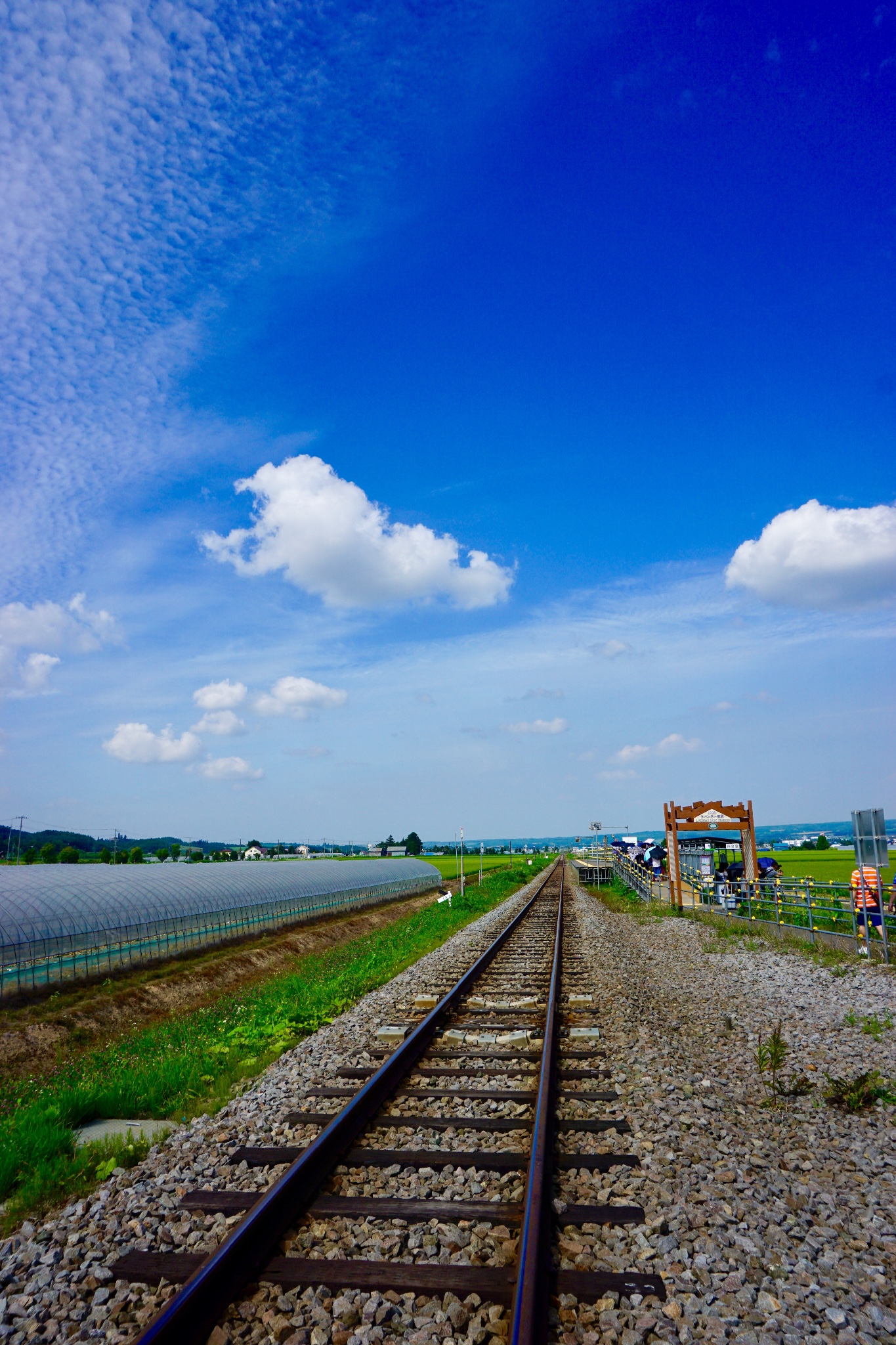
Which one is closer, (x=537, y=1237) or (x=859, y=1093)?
(x=537, y=1237)

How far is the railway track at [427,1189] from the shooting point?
4137mm

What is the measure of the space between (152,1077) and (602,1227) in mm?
6187

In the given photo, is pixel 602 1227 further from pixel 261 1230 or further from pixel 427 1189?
pixel 261 1230

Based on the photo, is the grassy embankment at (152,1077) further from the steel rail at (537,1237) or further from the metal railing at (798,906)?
the metal railing at (798,906)

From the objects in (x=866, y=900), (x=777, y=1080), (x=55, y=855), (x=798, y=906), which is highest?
(x=866, y=900)

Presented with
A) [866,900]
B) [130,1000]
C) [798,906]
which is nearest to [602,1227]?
[866,900]

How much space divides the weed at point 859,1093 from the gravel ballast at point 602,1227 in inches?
6.1

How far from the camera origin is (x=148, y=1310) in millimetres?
4152

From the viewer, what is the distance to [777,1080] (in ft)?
25.3

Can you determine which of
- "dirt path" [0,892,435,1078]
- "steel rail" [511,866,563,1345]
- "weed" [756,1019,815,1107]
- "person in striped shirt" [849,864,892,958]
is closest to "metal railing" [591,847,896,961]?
"person in striped shirt" [849,864,892,958]

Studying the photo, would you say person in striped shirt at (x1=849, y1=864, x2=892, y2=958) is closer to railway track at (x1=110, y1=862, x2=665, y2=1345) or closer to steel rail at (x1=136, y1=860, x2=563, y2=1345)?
railway track at (x1=110, y1=862, x2=665, y2=1345)

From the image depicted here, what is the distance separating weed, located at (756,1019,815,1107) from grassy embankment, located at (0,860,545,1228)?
18.3 feet

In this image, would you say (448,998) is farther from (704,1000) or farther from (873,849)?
(873,849)

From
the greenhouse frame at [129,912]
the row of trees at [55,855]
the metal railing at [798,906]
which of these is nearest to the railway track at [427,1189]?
the metal railing at [798,906]
